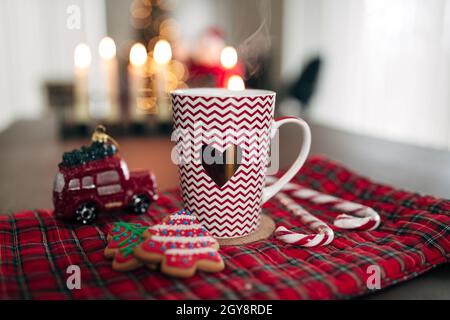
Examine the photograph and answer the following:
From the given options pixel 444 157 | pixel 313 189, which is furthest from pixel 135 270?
pixel 444 157

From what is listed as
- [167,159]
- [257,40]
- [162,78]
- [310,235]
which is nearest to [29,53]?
[162,78]

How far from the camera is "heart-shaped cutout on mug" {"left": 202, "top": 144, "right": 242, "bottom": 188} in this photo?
62 cm

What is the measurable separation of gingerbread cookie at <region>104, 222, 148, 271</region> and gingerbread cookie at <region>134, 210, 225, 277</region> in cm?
1

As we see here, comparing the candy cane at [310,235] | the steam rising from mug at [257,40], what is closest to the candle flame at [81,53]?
the steam rising from mug at [257,40]

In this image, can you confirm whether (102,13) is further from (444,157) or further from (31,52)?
(444,157)

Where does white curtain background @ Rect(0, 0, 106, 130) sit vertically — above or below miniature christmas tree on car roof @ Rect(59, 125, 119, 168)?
above

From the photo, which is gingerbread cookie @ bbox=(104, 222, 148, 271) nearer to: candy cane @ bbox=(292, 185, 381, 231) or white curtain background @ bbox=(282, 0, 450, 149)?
candy cane @ bbox=(292, 185, 381, 231)

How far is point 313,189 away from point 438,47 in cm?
265

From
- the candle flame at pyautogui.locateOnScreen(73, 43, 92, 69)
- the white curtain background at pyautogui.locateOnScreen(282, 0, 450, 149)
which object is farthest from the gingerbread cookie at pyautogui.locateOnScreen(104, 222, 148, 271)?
the white curtain background at pyautogui.locateOnScreen(282, 0, 450, 149)

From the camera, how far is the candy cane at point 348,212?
0.68 metres

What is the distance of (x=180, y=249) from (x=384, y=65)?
3.43 metres

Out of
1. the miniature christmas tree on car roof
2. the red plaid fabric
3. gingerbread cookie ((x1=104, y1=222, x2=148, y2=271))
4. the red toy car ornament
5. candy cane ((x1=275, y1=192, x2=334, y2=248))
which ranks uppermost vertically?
the miniature christmas tree on car roof

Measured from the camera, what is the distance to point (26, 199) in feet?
3.04

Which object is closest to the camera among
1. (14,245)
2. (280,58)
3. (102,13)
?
(14,245)
